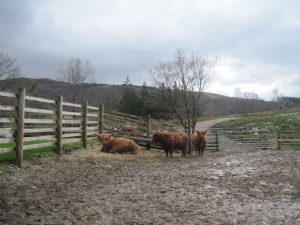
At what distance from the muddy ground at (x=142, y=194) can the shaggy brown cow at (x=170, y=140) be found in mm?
4488

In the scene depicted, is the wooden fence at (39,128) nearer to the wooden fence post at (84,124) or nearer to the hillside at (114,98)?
the wooden fence post at (84,124)

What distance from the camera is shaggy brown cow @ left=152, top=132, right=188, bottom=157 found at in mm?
15984

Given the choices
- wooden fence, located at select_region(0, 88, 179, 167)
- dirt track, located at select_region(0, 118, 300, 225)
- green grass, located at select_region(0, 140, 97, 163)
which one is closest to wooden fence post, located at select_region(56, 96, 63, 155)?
wooden fence, located at select_region(0, 88, 179, 167)

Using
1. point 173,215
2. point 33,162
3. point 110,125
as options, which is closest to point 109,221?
point 173,215

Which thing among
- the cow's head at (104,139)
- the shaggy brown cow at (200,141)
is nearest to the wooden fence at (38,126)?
the cow's head at (104,139)

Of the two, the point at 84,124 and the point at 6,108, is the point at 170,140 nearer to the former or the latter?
the point at 84,124

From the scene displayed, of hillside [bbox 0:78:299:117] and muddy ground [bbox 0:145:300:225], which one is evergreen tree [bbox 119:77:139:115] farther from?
muddy ground [bbox 0:145:300:225]

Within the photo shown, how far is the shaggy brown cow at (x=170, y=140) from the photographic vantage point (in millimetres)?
15984

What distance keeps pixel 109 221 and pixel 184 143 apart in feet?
36.4

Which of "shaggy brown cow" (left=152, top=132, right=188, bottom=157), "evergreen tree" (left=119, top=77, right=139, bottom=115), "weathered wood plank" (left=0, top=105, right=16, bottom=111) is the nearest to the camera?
"weathered wood plank" (left=0, top=105, right=16, bottom=111)

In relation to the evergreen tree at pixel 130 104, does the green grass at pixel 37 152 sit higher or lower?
lower

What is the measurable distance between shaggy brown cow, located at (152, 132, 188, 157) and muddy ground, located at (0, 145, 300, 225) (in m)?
4.49

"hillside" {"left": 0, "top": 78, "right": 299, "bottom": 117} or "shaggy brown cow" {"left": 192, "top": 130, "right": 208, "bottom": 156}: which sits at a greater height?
"hillside" {"left": 0, "top": 78, "right": 299, "bottom": 117}

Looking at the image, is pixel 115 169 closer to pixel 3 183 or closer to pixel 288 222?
pixel 3 183
